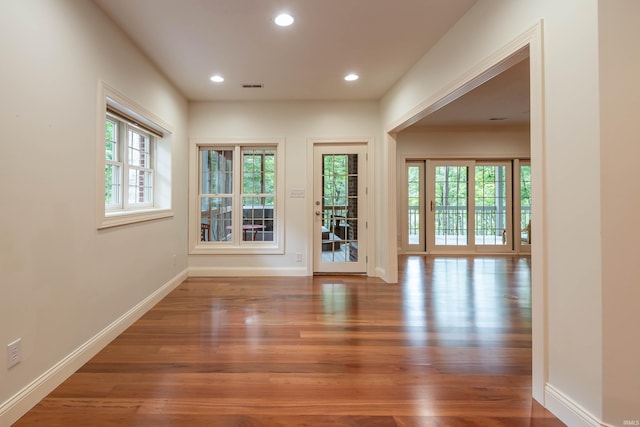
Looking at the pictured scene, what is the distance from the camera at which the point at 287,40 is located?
293 centimetres

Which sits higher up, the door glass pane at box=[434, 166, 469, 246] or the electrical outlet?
the door glass pane at box=[434, 166, 469, 246]

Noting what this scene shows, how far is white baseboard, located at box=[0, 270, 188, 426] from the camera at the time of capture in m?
1.61

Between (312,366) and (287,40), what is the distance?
2741 mm

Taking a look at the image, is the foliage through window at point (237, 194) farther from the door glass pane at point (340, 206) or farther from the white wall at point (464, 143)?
the white wall at point (464, 143)

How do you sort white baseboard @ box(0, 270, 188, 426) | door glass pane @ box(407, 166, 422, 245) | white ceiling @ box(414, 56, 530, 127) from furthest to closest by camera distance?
1. door glass pane @ box(407, 166, 422, 245)
2. white ceiling @ box(414, 56, 530, 127)
3. white baseboard @ box(0, 270, 188, 426)

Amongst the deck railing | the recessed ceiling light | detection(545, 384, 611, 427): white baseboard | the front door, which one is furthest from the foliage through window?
detection(545, 384, 611, 427): white baseboard

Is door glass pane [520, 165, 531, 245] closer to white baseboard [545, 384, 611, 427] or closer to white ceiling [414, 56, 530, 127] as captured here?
white ceiling [414, 56, 530, 127]

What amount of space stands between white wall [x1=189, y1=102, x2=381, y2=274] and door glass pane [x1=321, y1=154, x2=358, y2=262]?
0.96ft

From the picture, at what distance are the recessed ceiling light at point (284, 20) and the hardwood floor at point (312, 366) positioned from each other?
102 inches

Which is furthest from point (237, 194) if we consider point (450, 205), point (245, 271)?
point (450, 205)

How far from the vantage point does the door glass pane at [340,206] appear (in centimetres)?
486

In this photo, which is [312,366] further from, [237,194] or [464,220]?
[464,220]

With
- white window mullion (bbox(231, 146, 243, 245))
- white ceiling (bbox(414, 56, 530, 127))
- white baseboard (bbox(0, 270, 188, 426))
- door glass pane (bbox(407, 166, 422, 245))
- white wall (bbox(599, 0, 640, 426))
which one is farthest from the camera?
door glass pane (bbox(407, 166, 422, 245))

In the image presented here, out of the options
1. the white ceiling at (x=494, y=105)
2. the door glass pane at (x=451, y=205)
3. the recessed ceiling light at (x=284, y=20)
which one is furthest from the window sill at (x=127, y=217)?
the door glass pane at (x=451, y=205)
